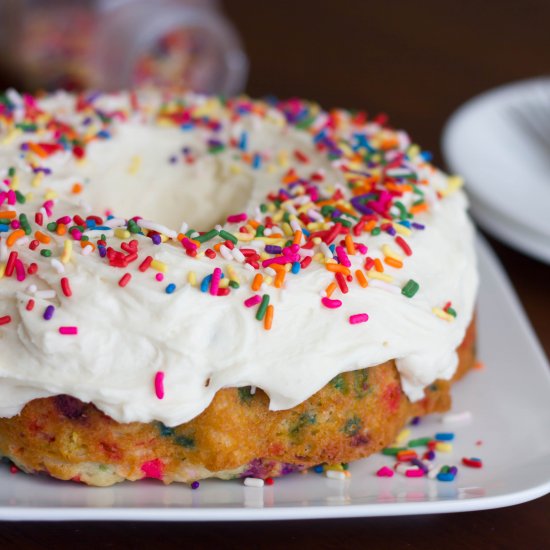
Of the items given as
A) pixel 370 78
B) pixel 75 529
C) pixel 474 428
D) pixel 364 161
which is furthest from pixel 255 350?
pixel 370 78

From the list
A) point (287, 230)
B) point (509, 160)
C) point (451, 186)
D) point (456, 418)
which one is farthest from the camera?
point (509, 160)

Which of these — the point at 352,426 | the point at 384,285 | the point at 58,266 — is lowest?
the point at 352,426

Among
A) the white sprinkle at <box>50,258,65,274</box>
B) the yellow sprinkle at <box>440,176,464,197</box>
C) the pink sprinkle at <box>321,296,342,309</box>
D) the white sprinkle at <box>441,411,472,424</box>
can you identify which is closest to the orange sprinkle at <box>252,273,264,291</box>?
the pink sprinkle at <box>321,296,342,309</box>

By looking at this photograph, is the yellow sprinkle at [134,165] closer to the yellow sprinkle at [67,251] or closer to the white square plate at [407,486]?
the yellow sprinkle at [67,251]

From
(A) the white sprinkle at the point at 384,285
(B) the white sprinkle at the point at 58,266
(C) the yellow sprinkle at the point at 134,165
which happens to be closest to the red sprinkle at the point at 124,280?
(B) the white sprinkle at the point at 58,266

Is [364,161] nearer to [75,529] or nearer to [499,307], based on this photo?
[499,307]

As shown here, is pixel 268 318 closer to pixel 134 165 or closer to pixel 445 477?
pixel 445 477

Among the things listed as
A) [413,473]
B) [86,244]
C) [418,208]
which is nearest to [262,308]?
[86,244]
